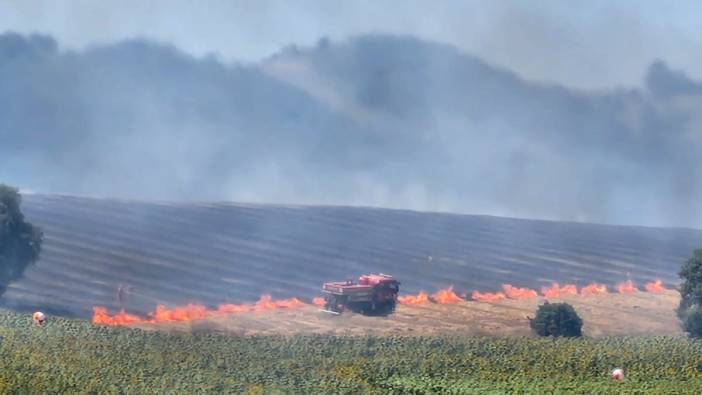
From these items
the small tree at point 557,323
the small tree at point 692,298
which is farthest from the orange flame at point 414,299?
the small tree at point 692,298

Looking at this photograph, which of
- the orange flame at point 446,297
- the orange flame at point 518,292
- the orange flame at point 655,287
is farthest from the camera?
the orange flame at point 655,287

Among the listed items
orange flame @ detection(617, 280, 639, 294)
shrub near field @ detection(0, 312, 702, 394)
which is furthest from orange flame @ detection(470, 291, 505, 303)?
shrub near field @ detection(0, 312, 702, 394)

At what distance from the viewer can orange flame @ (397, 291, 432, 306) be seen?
84613mm

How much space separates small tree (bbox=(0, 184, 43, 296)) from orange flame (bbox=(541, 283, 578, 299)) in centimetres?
3853

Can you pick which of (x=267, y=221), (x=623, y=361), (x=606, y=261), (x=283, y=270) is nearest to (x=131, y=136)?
(x=267, y=221)

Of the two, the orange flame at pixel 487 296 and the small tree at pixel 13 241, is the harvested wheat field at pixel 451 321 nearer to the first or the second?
the orange flame at pixel 487 296

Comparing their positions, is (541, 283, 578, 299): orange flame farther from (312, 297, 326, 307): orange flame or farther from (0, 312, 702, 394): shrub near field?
(0, 312, 702, 394): shrub near field

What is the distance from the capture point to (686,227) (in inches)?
5753

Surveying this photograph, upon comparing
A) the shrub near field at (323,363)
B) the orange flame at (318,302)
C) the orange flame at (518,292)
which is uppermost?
the orange flame at (518,292)

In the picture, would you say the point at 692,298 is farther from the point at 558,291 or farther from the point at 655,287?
the point at 655,287

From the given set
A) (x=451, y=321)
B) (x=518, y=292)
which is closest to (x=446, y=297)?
(x=518, y=292)

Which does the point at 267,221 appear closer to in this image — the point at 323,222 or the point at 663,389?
the point at 323,222

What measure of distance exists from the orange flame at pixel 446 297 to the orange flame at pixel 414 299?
0.80m

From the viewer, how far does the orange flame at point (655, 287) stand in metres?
95.9
